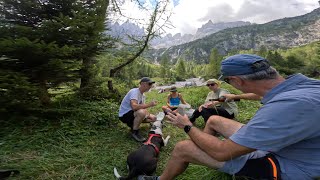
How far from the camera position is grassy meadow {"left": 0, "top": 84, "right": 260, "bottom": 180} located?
437cm

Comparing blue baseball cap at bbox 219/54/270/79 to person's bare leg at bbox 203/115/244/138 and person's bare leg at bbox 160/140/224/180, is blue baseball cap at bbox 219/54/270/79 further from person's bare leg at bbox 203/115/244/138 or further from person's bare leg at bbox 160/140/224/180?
person's bare leg at bbox 203/115/244/138

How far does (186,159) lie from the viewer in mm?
3324

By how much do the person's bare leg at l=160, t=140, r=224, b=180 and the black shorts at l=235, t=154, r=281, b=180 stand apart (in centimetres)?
29

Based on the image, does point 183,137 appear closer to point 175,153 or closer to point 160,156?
point 160,156

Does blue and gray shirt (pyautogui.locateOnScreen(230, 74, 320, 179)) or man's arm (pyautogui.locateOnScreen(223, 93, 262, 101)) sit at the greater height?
blue and gray shirt (pyautogui.locateOnScreen(230, 74, 320, 179))

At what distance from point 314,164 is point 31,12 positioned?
6540mm

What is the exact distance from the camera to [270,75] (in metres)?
2.71

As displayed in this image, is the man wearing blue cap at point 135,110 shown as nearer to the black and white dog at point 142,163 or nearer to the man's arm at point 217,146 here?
the black and white dog at point 142,163

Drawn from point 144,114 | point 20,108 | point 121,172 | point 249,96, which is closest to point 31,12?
point 20,108

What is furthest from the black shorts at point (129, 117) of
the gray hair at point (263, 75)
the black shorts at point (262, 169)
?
the gray hair at point (263, 75)

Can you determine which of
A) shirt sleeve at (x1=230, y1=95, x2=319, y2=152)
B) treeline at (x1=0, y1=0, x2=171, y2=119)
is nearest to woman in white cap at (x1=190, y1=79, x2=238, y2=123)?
treeline at (x1=0, y1=0, x2=171, y2=119)

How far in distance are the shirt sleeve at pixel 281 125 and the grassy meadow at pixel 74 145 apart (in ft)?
4.73

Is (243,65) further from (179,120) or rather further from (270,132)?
(179,120)

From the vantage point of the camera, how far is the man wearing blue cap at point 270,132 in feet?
7.52
